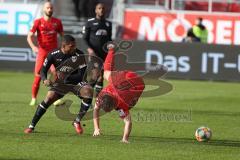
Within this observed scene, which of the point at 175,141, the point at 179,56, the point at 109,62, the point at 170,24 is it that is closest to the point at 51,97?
the point at 175,141

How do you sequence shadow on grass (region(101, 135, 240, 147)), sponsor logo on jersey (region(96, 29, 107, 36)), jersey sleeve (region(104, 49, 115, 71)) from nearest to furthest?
shadow on grass (region(101, 135, 240, 147)) → jersey sleeve (region(104, 49, 115, 71)) → sponsor logo on jersey (region(96, 29, 107, 36))

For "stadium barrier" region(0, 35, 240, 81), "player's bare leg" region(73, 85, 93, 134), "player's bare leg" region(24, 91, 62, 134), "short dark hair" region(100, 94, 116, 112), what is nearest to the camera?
"short dark hair" region(100, 94, 116, 112)

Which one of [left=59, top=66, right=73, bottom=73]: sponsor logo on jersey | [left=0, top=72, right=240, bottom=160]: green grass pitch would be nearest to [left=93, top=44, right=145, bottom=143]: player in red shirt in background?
[left=0, top=72, right=240, bottom=160]: green grass pitch

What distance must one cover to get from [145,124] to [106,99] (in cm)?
286

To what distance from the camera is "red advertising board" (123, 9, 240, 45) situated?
3115 centimetres

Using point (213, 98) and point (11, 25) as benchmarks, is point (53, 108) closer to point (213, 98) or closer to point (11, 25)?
point (213, 98)

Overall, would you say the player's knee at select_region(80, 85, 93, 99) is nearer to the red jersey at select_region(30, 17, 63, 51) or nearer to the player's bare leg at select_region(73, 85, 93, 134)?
the player's bare leg at select_region(73, 85, 93, 134)

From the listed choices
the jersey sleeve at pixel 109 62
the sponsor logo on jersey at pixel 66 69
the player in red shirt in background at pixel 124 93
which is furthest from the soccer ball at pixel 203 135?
the jersey sleeve at pixel 109 62

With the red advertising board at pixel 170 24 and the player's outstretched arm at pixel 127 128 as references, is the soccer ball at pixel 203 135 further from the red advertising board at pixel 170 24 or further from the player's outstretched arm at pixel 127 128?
the red advertising board at pixel 170 24

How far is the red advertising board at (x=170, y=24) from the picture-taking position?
3115 centimetres

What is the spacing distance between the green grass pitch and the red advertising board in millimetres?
10206

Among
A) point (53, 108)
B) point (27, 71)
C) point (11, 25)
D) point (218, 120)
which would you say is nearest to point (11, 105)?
point (53, 108)

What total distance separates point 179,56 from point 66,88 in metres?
13.1

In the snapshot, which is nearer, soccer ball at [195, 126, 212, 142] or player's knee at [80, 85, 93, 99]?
soccer ball at [195, 126, 212, 142]
